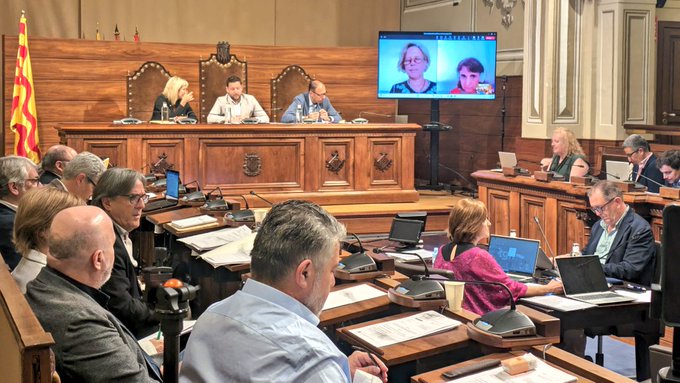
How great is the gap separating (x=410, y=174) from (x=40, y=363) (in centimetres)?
775

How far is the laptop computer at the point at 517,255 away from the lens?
467 cm

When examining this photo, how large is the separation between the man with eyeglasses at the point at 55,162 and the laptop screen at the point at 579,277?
311 centimetres

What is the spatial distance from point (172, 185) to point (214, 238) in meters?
1.57

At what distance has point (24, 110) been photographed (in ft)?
30.8

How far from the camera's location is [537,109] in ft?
32.4

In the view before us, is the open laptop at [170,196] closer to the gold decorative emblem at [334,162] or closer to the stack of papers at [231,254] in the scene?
the stack of papers at [231,254]

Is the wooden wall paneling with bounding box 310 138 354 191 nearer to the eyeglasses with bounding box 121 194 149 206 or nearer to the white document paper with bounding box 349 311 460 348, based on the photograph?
the eyeglasses with bounding box 121 194 149 206

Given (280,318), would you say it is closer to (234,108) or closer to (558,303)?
(558,303)

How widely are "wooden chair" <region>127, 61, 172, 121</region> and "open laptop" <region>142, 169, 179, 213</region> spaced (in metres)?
4.42

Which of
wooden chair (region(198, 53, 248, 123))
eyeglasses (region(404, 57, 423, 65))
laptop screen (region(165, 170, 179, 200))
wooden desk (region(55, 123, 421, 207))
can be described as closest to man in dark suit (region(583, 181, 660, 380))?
laptop screen (region(165, 170, 179, 200))

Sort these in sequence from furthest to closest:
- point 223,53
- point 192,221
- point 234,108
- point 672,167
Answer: point 223,53, point 234,108, point 672,167, point 192,221

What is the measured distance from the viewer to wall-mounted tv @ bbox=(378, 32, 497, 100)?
10.1 m

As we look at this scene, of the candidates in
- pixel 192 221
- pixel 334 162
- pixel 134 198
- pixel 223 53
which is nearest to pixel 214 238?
pixel 192 221

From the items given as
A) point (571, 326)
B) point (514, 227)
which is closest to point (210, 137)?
point (514, 227)
